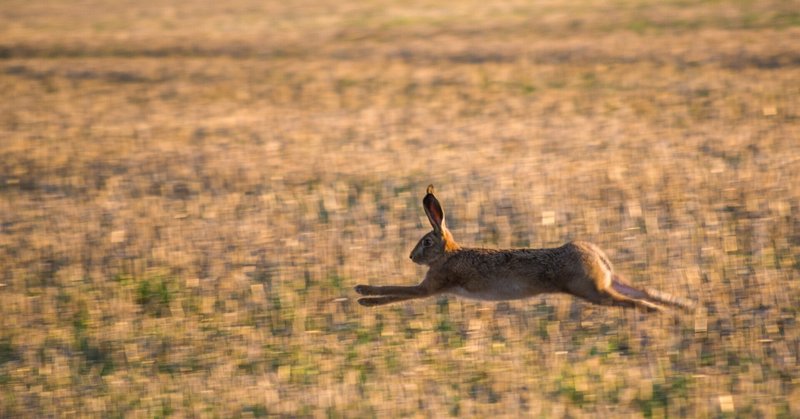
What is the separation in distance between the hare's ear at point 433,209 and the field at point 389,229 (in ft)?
2.13

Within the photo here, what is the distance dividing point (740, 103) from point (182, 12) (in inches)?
803

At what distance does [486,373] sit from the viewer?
5.80 m

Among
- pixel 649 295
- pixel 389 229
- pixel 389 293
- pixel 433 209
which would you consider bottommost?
pixel 649 295

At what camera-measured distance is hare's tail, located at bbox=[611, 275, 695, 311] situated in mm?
6344

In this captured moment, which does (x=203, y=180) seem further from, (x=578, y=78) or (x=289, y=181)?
(x=578, y=78)

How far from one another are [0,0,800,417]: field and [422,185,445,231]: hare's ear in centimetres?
65

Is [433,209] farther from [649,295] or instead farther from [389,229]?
[389,229]

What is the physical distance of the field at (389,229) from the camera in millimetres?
5734

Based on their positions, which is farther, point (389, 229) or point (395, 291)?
point (389, 229)

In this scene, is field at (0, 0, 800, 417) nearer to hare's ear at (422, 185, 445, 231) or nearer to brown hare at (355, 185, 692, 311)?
brown hare at (355, 185, 692, 311)

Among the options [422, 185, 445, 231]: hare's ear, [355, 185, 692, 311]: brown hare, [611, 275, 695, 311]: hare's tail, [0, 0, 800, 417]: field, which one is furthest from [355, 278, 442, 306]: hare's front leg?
[611, 275, 695, 311]: hare's tail

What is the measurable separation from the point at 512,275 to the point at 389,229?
228 centimetres

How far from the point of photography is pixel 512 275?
6.29 meters

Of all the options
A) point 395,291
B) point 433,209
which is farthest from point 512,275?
point 395,291
